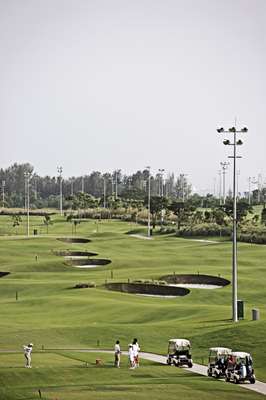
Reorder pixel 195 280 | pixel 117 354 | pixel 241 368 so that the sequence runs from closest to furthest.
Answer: pixel 241 368
pixel 117 354
pixel 195 280

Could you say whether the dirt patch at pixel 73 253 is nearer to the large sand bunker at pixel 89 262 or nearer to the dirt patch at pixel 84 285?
the large sand bunker at pixel 89 262

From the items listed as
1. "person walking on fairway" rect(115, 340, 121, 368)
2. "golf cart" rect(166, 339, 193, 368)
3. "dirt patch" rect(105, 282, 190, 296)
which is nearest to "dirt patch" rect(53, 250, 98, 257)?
"dirt patch" rect(105, 282, 190, 296)

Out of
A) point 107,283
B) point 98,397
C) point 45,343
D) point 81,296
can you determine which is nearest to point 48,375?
point 98,397

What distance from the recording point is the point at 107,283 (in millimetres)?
77375

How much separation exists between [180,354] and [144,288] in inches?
1407

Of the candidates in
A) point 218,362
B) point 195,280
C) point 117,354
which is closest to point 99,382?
point 117,354

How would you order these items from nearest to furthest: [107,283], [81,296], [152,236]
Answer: [81,296]
[107,283]
[152,236]

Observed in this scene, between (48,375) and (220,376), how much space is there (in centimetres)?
772

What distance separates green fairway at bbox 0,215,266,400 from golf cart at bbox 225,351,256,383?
3.75ft

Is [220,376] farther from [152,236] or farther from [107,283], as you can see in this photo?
[152,236]

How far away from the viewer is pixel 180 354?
40.3 meters

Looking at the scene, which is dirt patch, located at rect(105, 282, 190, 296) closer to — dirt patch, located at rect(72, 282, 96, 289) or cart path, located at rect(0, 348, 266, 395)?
dirt patch, located at rect(72, 282, 96, 289)

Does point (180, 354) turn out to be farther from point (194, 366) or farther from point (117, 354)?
point (117, 354)

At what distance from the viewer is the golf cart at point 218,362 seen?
3766 cm
